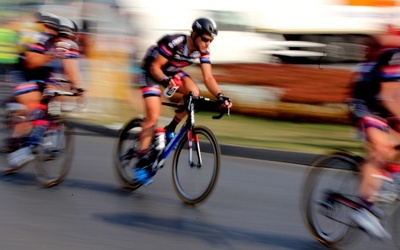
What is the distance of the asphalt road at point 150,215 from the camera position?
22.6 ft

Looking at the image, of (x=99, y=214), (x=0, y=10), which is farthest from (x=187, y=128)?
(x=0, y=10)

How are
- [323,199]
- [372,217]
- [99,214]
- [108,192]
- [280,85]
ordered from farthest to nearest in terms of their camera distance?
[280,85], [108,192], [99,214], [323,199], [372,217]

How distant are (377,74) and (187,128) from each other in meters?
2.50

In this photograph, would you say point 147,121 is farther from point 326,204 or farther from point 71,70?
point 326,204

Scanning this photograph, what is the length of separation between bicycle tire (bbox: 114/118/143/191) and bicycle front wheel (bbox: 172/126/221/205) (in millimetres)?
544

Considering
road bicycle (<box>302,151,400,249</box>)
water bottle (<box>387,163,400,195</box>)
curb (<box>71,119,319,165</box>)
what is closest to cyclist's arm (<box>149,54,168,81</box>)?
road bicycle (<box>302,151,400,249</box>)

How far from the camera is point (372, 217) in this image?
246 inches

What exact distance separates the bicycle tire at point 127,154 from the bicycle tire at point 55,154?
1.63 feet

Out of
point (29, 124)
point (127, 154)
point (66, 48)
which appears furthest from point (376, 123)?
point (29, 124)

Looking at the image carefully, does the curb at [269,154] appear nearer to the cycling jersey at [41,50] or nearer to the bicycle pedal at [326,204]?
the cycling jersey at [41,50]

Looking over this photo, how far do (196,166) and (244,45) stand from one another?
11.9m

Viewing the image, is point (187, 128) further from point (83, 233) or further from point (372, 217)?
point (372, 217)

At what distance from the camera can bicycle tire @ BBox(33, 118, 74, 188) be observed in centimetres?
912

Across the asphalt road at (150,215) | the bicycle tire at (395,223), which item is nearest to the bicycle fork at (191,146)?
the asphalt road at (150,215)
